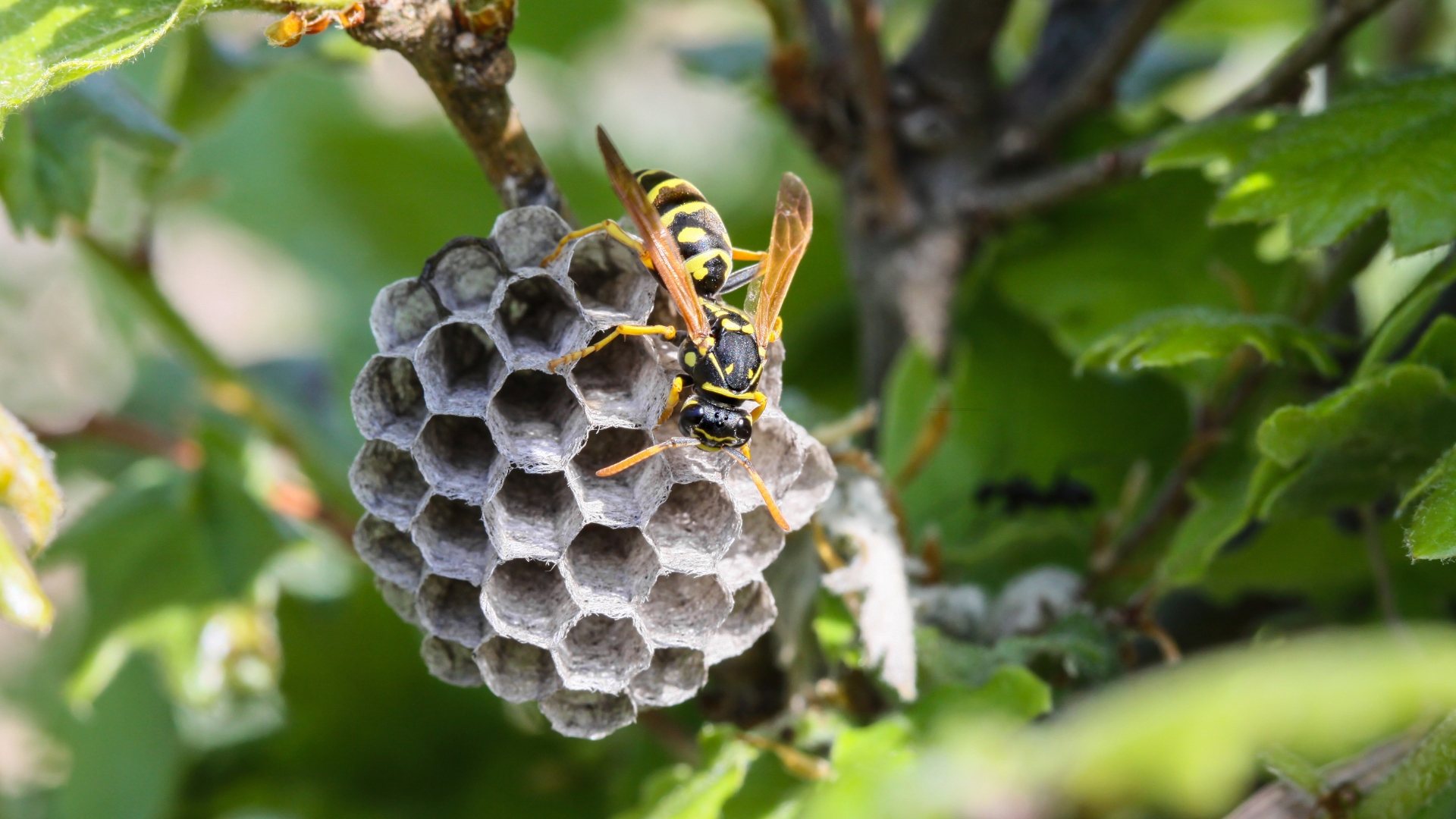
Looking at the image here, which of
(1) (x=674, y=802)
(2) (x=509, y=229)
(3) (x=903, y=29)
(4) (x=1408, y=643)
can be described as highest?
(3) (x=903, y=29)

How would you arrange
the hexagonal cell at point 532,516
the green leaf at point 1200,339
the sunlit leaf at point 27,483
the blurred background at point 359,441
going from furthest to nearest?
the blurred background at point 359,441
the green leaf at point 1200,339
the hexagonal cell at point 532,516
the sunlit leaf at point 27,483

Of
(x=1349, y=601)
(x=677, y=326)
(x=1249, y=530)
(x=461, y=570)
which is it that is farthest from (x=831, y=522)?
(x=1349, y=601)

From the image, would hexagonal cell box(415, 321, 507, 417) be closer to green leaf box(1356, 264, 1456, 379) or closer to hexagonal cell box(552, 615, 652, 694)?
hexagonal cell box(552, 615, 652, 694)

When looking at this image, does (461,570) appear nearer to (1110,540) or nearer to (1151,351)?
(1151,351)

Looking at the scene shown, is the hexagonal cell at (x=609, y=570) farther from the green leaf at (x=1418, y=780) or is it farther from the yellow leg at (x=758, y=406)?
the green leaf at (x=1418, y=780)

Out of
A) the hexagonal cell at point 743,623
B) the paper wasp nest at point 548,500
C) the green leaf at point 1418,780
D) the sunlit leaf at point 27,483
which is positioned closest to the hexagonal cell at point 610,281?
the paper wasp nest at point 548,500

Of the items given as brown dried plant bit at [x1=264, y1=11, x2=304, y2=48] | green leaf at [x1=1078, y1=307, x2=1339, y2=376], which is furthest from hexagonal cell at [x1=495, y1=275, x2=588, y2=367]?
green leaf at [x1=1078, y1=307, x2=1339, y2=376]
